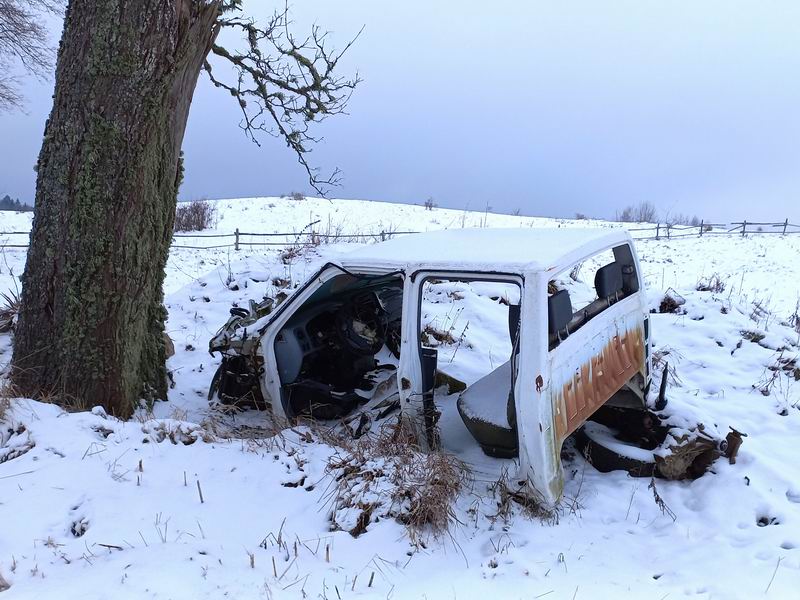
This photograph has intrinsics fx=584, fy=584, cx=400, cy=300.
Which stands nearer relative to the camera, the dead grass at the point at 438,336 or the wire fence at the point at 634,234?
the dead grass at the point at 438,336

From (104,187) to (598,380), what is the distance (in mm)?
3499

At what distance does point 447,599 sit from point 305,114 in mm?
6601

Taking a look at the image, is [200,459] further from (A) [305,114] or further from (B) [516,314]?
(A) [305,114]

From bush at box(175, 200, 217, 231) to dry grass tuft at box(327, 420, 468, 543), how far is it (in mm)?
19322

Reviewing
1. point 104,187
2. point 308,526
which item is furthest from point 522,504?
point 104,187

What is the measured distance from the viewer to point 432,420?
3617mm

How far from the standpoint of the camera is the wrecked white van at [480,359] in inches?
117

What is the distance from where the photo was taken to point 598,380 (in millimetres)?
3467

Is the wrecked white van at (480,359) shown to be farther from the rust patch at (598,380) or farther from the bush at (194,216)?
the bush at (194,216)

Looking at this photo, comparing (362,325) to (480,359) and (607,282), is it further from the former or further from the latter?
(607,282)

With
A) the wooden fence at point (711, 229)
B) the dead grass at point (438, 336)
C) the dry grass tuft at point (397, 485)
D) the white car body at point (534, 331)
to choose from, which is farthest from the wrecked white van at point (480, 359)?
the wooden fence at point (711, 229)

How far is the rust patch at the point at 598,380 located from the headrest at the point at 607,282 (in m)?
0.29

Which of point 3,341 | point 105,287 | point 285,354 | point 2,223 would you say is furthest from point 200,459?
point 2,223

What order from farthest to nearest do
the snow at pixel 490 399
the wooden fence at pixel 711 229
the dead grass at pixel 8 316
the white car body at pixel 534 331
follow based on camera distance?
the wooden fence at pixel 711 229 < the dead grass at pixel 8 316 < the snow at pixel 490 399 < the white car body at pixel 534 331
